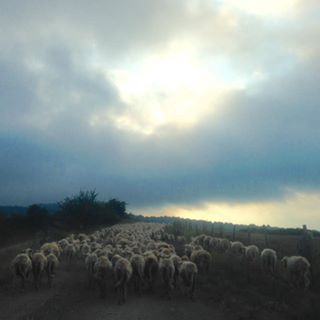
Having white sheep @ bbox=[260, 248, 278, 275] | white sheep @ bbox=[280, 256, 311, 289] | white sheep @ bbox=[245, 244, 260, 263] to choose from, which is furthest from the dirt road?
white sheep @ bbox=[245, 244, 260, 263]

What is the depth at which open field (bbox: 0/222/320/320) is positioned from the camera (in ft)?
46.0

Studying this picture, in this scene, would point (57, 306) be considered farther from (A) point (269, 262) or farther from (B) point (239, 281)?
(A) point (269, 262)

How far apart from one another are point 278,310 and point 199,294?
2956 mm

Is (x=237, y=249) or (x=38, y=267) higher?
(x=237, y=249)

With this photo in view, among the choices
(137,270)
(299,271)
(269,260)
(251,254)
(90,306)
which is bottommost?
(90,306)

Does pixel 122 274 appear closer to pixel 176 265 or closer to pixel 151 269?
pixel 151 269

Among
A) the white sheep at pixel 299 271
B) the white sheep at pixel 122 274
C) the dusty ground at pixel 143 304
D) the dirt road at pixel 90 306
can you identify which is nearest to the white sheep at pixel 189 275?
the dusty ground at pixel 143 304

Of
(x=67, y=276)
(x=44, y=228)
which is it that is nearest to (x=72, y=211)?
(x=44, y=228)

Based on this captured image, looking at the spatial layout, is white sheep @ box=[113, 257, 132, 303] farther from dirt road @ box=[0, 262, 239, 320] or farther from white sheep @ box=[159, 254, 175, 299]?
white sheep @ box=[159, 254, 175, 299]

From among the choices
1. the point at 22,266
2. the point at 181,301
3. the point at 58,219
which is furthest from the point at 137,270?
the point at 58,219

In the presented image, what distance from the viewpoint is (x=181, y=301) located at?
50.7 ft

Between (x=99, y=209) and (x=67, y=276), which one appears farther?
(x=99, y=209)

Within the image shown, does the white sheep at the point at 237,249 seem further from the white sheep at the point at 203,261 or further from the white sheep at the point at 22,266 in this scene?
the white sheep at the point at 22,266

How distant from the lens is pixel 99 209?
68.8 m
